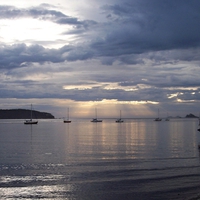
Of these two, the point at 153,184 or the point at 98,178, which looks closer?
the point at 153,184

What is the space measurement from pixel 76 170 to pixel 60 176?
3.02m

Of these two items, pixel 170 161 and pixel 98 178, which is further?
pixel 170 161

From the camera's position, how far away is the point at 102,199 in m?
19.5

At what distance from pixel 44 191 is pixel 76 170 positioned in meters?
7.82

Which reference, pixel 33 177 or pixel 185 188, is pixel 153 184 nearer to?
pixel 185 188

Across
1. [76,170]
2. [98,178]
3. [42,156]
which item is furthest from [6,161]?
[98,178]

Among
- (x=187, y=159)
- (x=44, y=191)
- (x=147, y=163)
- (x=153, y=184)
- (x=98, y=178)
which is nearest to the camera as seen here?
(x=44, y=191)

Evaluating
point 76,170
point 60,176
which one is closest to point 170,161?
point 76,170

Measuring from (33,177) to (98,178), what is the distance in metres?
5.23

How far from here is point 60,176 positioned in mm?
25781

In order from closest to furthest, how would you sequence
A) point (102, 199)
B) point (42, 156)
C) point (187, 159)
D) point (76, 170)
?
point (102, 199) < point (76, 170) < point (187, 159) < point (42, 156)

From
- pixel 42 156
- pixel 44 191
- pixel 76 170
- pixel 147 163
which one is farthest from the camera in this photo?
pixel 42 156

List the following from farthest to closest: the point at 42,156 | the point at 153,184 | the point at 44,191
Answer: the point at 42,156 → the point at 153,184 → the point at 44,191

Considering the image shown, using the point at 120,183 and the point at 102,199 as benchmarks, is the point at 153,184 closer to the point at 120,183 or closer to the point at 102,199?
the point at 120,183
